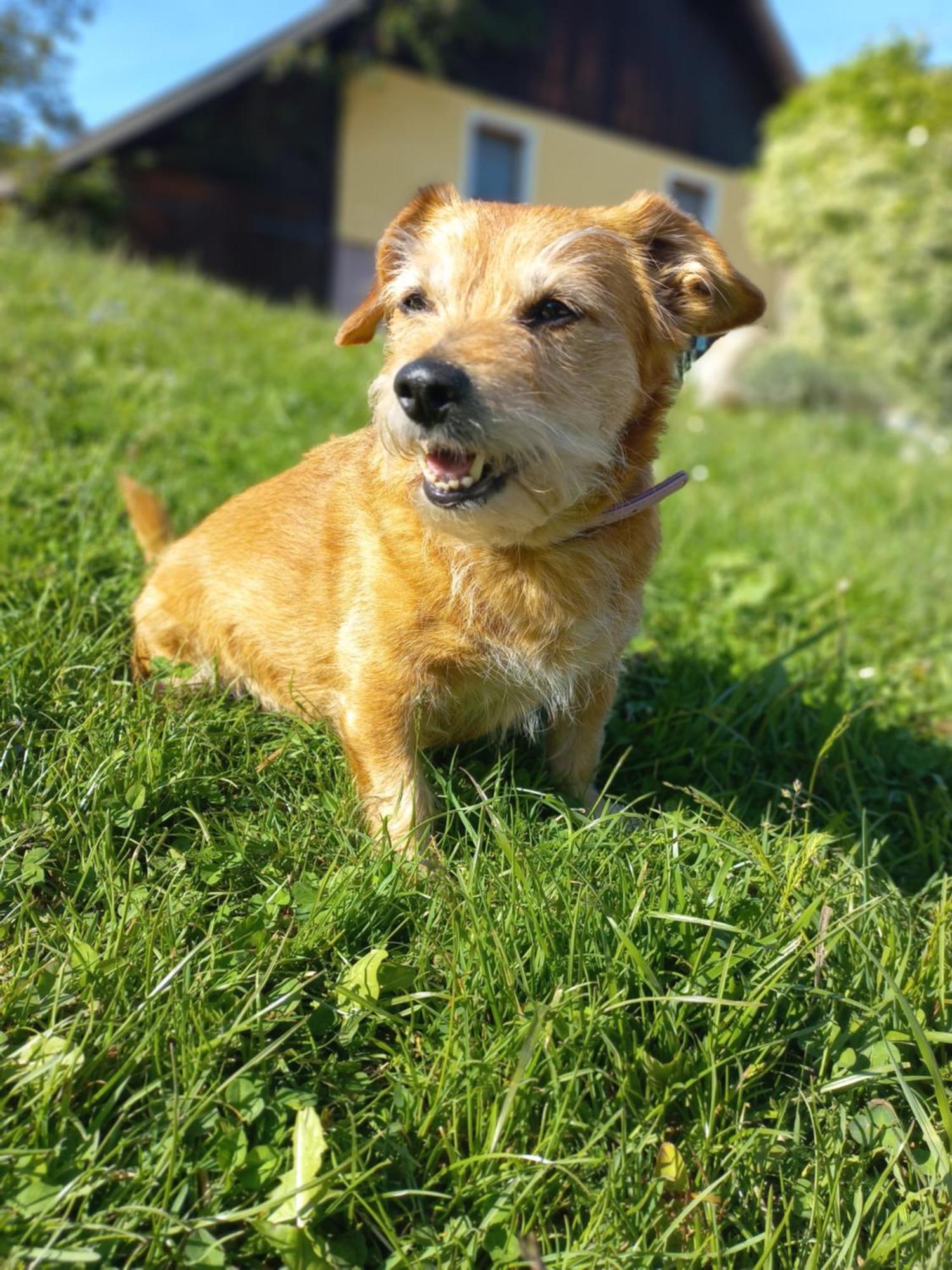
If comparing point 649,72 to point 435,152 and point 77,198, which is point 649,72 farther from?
point 77,198

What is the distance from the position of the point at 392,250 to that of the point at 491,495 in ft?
3.57

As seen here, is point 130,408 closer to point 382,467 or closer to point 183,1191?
point 382,467

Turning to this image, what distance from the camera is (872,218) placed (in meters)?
14.8

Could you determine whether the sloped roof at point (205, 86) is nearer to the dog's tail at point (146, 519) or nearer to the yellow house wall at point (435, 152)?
the yellow house wall at point (435, 152)

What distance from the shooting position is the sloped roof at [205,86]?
1419cm

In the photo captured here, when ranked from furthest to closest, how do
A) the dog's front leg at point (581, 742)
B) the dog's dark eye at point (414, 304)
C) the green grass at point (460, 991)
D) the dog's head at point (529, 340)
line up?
the dog's front leg at point (581, 742), the dog's dark eye at point (414, 304), the dog's head at point (529, 340), the green grass at point (460, 991)

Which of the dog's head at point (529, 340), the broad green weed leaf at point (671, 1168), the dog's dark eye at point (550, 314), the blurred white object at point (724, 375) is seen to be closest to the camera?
the broad green weed leaf at point (671, 1168)

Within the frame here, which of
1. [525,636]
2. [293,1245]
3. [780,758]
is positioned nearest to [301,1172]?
[293,1245]

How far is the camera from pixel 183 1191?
1.61 meters

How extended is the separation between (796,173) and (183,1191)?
18.8 meters

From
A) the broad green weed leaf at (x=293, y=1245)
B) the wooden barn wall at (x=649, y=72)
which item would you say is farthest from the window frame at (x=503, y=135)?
the broad green weed leaf at (x=293, y=1245)

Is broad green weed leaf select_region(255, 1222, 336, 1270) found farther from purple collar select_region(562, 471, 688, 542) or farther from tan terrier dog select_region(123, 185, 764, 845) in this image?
purple collar select_region(562, 471, 688, 542)

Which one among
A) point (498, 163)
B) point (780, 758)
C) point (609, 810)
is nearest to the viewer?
point (609, 810)

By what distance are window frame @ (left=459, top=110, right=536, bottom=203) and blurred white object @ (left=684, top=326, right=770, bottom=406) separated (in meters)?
6.27
